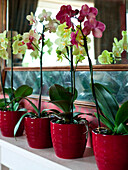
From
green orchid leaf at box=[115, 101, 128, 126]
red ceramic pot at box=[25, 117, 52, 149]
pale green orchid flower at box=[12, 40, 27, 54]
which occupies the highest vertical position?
pale green orchid flower at box=[12, 40, 27, 54]

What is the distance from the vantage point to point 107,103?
910 mm

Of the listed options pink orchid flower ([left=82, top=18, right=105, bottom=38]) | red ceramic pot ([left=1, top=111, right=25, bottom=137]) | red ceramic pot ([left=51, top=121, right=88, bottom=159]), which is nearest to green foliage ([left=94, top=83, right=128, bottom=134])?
red ceramic pot ([left=51, top=121, right=88, bottom=159])

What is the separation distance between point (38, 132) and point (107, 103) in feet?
1.09

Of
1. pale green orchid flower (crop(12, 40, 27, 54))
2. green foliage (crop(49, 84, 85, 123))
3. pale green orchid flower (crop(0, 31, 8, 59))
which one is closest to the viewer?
green foliage (crop(49, 84, 85, 123))

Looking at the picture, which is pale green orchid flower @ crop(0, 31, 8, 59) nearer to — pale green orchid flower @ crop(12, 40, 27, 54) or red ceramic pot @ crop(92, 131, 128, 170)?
pale green orchid flower @ crop(12, 40, 27, 54)

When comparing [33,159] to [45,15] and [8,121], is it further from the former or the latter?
Result: [45,15]

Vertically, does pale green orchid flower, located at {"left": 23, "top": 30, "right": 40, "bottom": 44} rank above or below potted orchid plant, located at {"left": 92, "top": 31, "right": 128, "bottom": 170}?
above

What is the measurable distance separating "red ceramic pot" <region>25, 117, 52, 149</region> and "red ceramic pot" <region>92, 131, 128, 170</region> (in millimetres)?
336

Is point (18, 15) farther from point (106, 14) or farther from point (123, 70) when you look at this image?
point (123, 70)

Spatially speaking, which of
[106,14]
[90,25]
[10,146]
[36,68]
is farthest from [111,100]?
[36,68]

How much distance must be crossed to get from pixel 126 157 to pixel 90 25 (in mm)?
390

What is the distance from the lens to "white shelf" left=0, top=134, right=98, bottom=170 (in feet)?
3.02

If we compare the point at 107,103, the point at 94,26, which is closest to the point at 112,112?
the point at 107,103

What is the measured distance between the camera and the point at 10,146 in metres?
1.16
